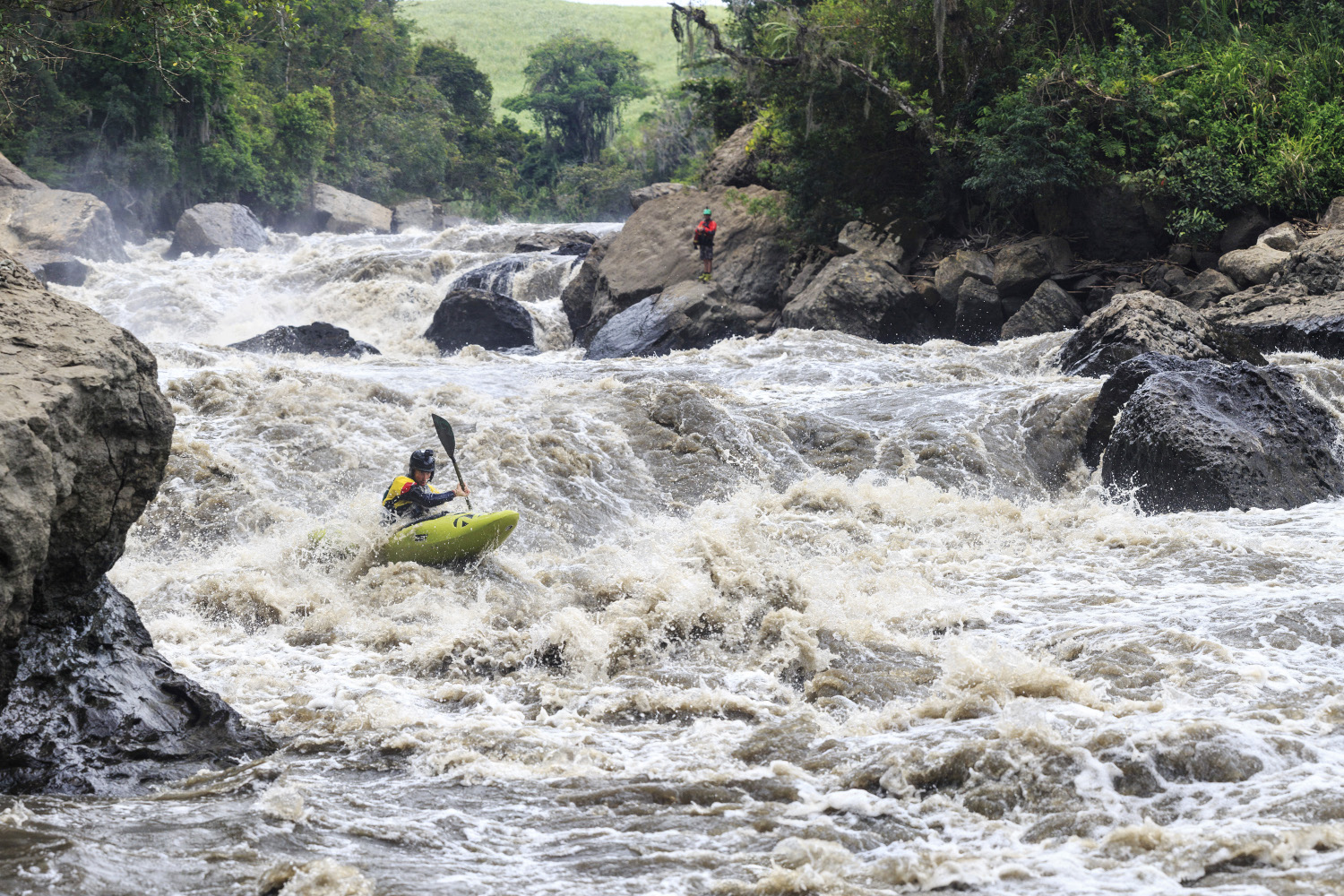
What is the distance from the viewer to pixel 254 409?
973 cm

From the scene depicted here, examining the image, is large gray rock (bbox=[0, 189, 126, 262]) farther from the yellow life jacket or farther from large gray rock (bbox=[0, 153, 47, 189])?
the yellow life jacket

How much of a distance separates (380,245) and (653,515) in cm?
2110

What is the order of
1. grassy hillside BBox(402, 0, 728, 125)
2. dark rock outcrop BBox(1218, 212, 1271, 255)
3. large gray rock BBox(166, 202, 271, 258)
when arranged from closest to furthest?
dark rock outcrop BBox(1218, 212, 1271, 255) → large gray rock BBox(166, 202, 271, 258) → grassy hillside BBox(402, 0, 728, 125)

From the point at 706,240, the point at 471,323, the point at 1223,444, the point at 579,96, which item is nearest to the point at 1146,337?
the point at 1223,444

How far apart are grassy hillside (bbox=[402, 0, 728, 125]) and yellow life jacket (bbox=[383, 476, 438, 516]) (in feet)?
191

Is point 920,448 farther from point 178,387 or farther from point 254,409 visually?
point 178,387

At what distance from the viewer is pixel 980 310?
1500 centimetres

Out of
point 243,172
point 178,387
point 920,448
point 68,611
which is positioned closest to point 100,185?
point 243,172

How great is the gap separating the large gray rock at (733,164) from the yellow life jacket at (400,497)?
1405 centimetres

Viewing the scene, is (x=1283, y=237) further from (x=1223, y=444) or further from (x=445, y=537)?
(x=445, y=537)

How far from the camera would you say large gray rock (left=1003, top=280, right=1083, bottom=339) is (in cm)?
1417

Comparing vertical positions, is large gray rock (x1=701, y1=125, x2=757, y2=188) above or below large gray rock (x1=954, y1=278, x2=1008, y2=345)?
above

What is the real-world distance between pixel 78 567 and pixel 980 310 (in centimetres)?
1326

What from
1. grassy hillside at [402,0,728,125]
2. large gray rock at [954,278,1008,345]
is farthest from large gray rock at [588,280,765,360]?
grassy hillside at [402,0,728,125]
